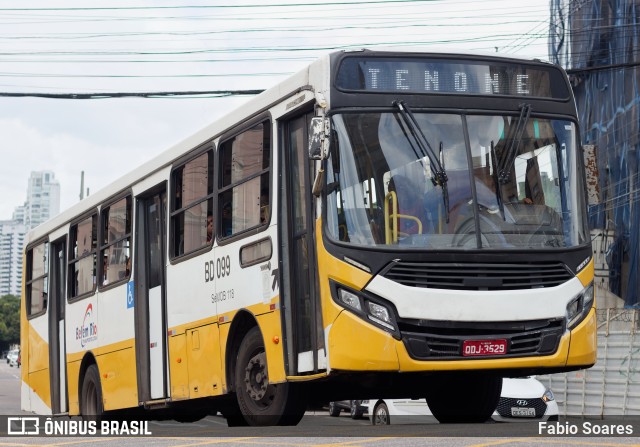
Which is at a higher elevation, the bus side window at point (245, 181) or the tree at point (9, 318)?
the tree at point (9, 318)

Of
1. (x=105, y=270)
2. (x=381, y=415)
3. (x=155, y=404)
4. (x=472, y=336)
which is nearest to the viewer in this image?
(x=472, y=336)

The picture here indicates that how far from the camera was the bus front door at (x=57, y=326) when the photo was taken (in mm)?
18781

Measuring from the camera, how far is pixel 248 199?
40.4 ft

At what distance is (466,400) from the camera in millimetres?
13414

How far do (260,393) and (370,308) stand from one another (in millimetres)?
2060

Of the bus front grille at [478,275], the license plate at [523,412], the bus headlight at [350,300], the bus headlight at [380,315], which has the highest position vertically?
the bus front grille at [478,275]

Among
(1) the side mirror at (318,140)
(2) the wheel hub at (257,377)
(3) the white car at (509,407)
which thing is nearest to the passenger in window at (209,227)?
(2) the wheel hub at (257,377)

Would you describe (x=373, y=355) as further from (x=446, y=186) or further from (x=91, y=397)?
(x=91, y=397)

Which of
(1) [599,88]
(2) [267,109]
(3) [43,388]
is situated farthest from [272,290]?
(1) [599,88]

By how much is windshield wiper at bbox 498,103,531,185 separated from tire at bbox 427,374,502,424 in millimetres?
2833

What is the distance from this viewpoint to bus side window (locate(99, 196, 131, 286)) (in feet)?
52.2

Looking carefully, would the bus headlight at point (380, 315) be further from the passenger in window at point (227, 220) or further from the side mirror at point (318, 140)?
the passenger in window at point (227, 220)

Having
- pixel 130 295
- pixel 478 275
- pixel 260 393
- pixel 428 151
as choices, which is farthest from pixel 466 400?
pixel 130 295

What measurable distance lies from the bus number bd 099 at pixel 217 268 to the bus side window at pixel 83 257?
4320mm
